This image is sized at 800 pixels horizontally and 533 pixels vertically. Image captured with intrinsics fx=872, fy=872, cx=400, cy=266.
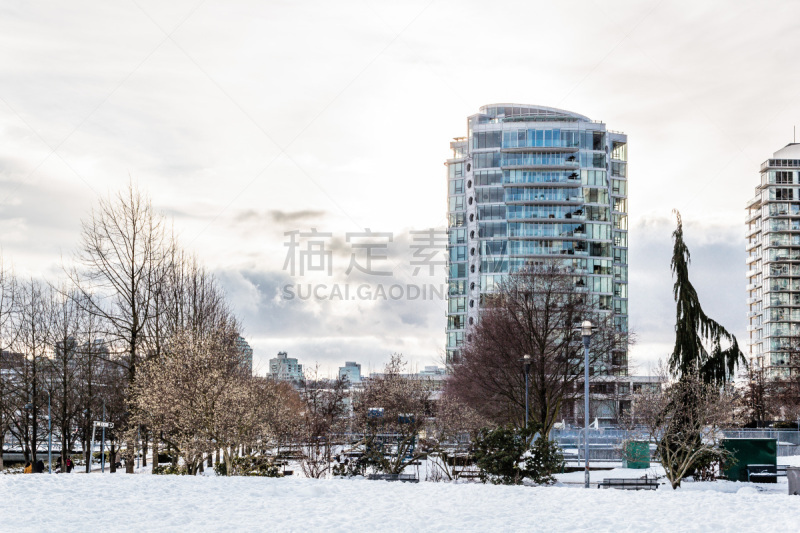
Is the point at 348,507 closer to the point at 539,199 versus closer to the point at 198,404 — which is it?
the point at 198,404

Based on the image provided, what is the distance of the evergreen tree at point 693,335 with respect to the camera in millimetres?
36719

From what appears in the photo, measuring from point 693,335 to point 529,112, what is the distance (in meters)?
101

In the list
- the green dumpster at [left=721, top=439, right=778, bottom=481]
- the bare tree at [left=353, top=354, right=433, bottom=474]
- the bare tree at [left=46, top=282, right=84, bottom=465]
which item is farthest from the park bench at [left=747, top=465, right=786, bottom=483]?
the bare tree at [left=46, top=282, right=84, bottom=465]

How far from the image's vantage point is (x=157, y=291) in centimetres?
3934

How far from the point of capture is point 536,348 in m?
52.2

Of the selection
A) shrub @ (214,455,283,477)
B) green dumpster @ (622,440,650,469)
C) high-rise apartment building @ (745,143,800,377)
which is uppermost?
high-rise apartment building @ (745,143,800,377)

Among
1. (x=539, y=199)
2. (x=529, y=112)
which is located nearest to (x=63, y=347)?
(x=539, y=199)

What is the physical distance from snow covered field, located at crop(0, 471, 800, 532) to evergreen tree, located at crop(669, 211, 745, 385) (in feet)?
53.1

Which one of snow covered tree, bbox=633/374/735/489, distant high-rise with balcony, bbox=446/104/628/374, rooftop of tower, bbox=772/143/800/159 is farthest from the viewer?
rooftop of tower, bbox=772/143/800/159

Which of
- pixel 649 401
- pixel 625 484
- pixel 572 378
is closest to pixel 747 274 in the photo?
pixel 572 378

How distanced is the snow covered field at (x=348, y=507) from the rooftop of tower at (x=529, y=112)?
347ft

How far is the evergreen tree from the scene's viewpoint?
120 ft

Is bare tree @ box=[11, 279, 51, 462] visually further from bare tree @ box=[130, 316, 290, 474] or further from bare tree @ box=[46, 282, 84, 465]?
bare tree @ box=[130, 316, 290, 474]

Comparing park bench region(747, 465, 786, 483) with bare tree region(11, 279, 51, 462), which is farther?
bare tree region(11, 279, 51, 462)
